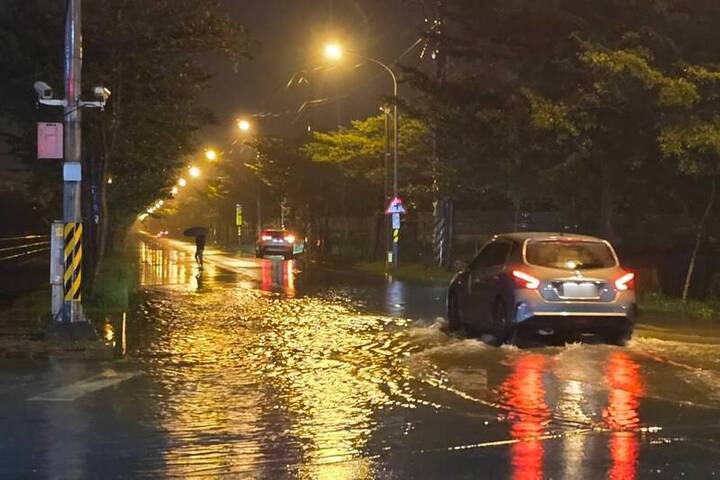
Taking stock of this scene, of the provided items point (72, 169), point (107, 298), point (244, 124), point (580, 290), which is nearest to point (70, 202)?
point (72, 169)

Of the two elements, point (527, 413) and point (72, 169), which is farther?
point (72, 169)

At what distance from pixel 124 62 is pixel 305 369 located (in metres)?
7.69

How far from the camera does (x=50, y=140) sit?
12.5 metres

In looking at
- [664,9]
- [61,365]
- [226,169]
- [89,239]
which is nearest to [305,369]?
[61,365]

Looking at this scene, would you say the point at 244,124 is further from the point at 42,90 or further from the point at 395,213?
the point at 42,90

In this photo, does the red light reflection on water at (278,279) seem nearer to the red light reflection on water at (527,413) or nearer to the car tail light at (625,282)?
the car tail light at (625,282)

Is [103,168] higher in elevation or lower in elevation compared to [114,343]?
higher

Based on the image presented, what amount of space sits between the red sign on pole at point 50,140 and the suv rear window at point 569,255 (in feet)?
21.7

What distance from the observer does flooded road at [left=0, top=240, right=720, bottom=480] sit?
21.9ft

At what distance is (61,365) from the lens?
433 inches

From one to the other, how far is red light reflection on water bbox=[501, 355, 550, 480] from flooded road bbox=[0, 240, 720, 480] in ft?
0.08

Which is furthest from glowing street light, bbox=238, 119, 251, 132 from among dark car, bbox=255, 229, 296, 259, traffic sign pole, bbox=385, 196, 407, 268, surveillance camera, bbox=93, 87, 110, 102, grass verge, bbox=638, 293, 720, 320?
surveillance camera, bbox=93, 87, 110, 102

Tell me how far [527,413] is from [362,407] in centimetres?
157

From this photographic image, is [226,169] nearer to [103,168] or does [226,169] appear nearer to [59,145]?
[103,168]
